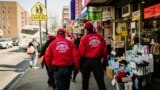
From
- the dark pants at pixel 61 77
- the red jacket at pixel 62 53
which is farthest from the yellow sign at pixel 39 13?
the dark pants at pixel 61 77

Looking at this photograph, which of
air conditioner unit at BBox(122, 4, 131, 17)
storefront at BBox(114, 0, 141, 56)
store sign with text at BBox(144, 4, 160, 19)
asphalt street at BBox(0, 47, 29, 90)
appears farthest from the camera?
asphalt street at BBox(0, 47, 29, 90)

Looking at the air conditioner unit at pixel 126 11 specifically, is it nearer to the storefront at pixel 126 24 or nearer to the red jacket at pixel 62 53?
the storefront at pixel 126 24

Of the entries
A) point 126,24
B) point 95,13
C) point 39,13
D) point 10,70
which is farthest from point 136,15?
point 10,70

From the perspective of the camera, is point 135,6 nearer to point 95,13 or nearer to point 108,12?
point 108,12

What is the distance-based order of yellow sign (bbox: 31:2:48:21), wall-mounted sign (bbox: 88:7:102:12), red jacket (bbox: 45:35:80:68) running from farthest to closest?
yellow sign (bbox: 31:2:48:21), wall-mounted sign (bbox: 88:7:102:12), red jacket (bbox: 45:35:80:68)

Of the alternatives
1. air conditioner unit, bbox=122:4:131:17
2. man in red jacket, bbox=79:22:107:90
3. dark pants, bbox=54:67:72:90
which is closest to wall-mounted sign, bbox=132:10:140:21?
air conditioner unit, bbox=122:4:131:17

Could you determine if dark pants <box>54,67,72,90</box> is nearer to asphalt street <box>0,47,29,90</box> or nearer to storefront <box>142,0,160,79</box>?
storefront <box>142,0,160,79</box>

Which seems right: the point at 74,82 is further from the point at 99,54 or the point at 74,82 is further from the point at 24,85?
the point at 99,54

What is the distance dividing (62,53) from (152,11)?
4.08 metres

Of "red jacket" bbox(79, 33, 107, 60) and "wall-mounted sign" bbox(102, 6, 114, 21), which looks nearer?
"red jacket" bbox(79, 33, 107, 60)

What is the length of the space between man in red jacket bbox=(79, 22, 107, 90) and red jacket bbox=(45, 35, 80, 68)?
59 centimetres

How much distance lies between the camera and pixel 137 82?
34.1 ft

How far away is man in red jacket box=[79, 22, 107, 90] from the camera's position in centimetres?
901

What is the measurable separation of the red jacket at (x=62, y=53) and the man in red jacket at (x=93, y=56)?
59 cm
